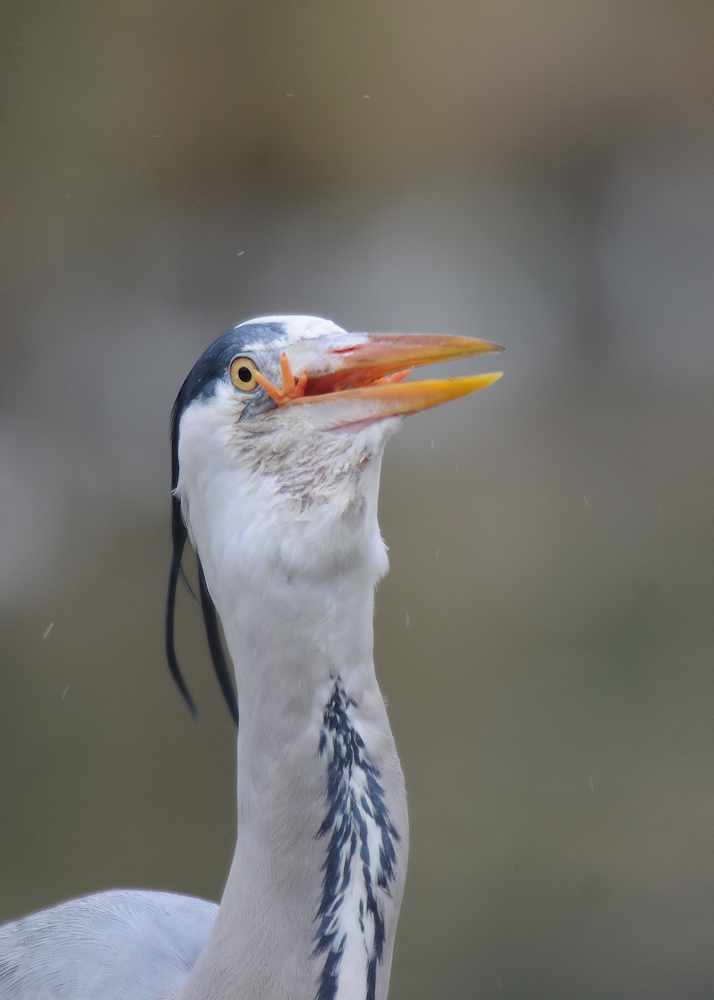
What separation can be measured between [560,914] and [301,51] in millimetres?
2830

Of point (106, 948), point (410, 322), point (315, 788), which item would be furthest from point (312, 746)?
point (410, 322)

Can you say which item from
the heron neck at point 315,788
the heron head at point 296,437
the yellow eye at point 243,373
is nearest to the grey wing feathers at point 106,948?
the heron neck at point 315,788

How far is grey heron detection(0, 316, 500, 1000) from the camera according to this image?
0.82m

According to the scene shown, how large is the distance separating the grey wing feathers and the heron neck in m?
0.33

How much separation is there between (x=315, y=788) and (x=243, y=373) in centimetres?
38

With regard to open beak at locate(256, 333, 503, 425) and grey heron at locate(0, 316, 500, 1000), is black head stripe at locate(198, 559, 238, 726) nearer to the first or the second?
grey heron at locate(0, 316, 500, 1000)

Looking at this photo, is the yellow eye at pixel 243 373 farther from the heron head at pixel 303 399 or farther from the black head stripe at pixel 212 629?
the black head stripe at pixel 212 629

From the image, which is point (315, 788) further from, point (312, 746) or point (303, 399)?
point (303, 399)

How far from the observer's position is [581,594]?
302cm

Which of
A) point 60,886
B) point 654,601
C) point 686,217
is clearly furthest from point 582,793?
point 686,217

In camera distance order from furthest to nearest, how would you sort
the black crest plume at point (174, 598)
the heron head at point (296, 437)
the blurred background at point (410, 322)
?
the blurred background at point (410, 322)
the black crest plume at point (174, 598)
the heron head at point (296, 437)

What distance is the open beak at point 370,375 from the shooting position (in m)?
0.82

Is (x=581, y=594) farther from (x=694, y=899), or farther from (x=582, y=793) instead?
(x=694, y=899)

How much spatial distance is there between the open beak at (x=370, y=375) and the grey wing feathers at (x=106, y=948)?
712 mm
